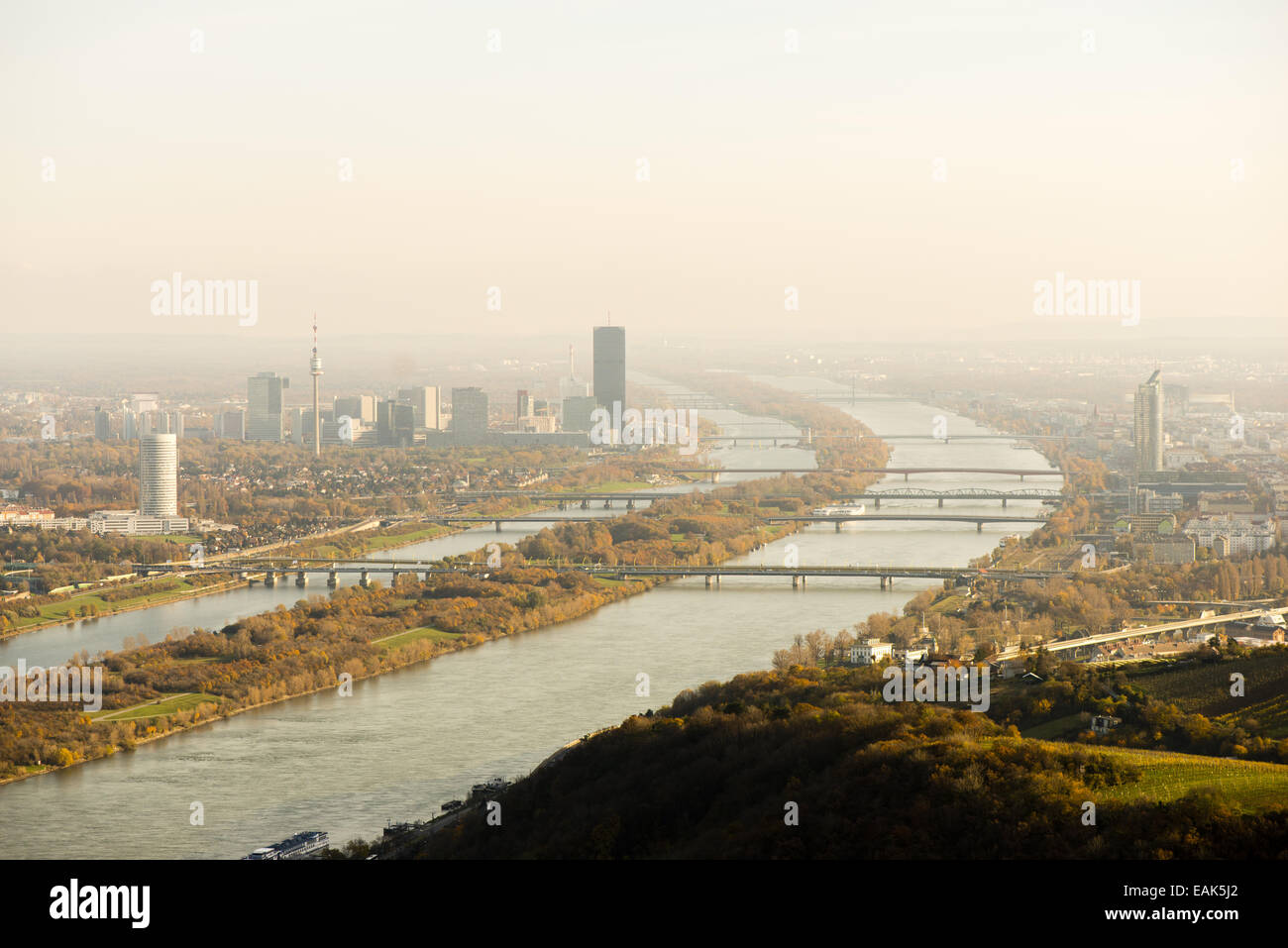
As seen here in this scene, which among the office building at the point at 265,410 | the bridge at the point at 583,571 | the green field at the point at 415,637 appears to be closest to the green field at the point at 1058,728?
the green field at the point at 415,637

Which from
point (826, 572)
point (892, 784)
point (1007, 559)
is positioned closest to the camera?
point (892, 784)

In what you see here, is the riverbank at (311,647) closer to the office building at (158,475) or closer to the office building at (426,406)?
the office building at (158,475)

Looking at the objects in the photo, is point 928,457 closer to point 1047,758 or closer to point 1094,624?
point 1094,624

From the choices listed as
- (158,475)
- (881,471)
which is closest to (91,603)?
(158,475)

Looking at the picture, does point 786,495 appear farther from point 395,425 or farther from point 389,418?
point 389,418

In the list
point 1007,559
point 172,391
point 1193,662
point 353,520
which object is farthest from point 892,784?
point 172,391
